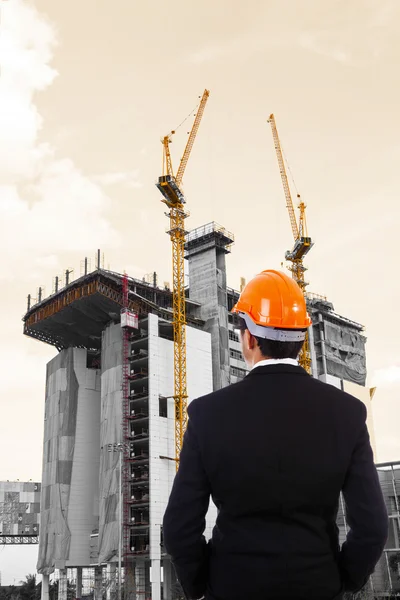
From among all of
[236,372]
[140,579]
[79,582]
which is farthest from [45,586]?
[236,372]

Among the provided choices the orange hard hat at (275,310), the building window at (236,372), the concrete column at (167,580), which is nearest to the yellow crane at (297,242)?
the building window at (236,372)

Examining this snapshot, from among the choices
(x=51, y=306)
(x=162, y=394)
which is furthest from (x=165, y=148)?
(x=162, y=394)

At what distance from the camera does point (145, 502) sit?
284 feet

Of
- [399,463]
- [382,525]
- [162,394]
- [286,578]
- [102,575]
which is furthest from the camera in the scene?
[102,575]

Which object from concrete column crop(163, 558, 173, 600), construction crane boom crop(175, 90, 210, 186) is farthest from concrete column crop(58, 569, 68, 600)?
construction crane boom crop(175, 90, 210, 186)

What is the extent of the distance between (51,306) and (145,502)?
1217 inches

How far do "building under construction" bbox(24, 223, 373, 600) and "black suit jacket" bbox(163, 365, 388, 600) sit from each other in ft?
248

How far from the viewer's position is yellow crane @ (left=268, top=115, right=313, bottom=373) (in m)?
121

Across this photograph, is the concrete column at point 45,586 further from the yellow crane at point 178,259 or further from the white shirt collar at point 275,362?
the white shirt collar at point 275,362

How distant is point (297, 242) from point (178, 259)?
3249 centimetres

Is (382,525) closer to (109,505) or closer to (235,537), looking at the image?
(235,537)

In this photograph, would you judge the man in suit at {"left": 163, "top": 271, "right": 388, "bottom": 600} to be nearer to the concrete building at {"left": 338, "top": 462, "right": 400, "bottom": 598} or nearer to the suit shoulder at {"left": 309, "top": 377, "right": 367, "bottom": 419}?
the suit shoulder at {"left": 309, "top": 377, "right": 367, "bottom": 419}

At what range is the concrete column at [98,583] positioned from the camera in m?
92.0

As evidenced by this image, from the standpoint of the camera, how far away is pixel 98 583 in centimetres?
9588
